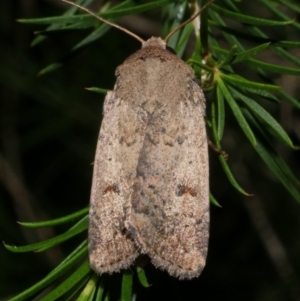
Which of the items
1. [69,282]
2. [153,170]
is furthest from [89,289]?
[153,170]

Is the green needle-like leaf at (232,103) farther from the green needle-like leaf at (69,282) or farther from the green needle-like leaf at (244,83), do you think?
the green needle-like leaf at (69,282)

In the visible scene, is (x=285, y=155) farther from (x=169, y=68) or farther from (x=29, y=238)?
(x=169, y=68)

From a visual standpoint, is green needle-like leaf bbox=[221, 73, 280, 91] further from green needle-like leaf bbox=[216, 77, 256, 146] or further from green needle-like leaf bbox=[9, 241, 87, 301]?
green needle-like leaf bbox=[9, 241, 87, 301]

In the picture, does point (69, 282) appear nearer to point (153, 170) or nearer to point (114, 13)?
point (153, 170)

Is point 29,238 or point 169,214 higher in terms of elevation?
point 169,214

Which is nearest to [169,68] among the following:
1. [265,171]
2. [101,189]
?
[101,189]

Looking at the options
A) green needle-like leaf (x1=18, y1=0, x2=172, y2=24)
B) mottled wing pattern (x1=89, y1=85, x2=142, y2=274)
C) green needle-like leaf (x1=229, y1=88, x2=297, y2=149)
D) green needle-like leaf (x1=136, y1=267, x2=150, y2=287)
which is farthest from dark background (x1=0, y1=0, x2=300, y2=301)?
green needle-like leaf (x1=229, y1=88, x2=297, y2=149)

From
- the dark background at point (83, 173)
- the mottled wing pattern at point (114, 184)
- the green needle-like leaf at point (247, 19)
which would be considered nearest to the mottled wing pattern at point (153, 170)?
the mottled wing pattern at point (114, 184)
